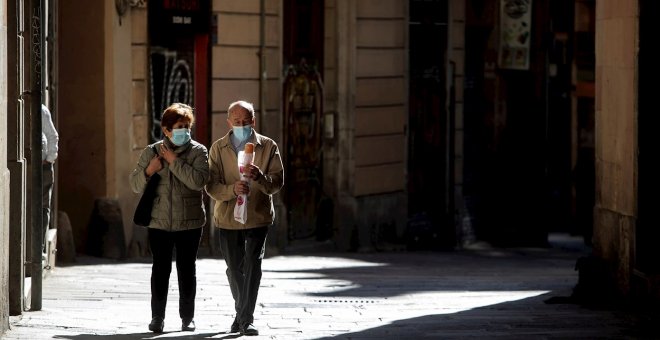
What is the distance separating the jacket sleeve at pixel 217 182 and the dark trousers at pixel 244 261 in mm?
256

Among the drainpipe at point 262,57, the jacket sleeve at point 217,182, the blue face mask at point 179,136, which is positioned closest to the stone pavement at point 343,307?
the jacket sleeve at point 217,182

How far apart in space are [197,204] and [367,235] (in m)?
12.2

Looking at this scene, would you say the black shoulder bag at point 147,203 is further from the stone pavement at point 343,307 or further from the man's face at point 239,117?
the stone pavement at point 343,307

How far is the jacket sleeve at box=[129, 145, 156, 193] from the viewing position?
468 inches

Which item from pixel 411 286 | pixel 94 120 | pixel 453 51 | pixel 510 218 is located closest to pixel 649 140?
pixel 411 286

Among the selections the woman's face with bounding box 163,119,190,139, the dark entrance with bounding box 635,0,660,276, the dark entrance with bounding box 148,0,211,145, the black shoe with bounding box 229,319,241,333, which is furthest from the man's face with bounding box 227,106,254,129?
the dark entrance with bounding box 148,0,211,145

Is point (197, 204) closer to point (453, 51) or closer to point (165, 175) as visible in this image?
point (165, 175)

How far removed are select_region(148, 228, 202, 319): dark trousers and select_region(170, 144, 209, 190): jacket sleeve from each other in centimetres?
38

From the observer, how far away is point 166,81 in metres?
20.5

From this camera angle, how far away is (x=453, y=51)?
25969 mm

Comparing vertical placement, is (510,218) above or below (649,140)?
below

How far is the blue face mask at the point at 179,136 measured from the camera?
1188 cm

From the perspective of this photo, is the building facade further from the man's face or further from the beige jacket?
the man's face

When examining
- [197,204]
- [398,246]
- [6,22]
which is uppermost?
[6,22]
